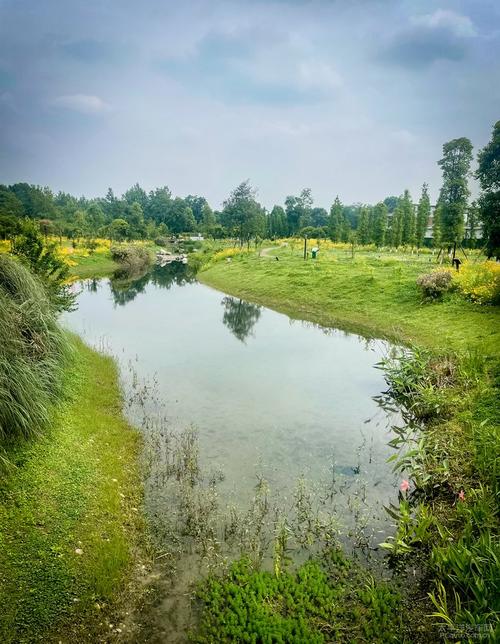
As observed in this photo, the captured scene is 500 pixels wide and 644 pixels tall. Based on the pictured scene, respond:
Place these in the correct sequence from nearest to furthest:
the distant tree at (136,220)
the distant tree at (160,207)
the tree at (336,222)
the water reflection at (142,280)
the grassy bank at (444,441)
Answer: the grassy bank at (444,441) → the water reflection at (142,280) → the tree at (336,222) → the distant tree at (136,220) → the distant tree at (160,207)

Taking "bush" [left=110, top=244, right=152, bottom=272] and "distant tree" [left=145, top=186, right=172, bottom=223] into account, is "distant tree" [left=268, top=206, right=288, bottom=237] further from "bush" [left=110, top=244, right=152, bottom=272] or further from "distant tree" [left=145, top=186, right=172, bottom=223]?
"bush" [left=110, top=244, right=152, bottom=272]

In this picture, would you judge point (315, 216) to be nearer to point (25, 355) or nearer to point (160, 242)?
point (160, 242)

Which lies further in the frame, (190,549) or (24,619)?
(190,549)

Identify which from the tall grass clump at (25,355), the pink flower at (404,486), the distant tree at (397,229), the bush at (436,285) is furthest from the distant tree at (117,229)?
the pink flower at (404,486)

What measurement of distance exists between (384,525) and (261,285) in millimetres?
26608

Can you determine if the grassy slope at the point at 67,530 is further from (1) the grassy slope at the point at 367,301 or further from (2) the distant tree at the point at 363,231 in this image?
(2) the distant tree at the point at 363,231

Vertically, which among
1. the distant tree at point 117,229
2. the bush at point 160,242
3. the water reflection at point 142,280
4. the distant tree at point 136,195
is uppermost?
the distant tree at point 136,195

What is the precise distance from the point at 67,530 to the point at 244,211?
2169 inches

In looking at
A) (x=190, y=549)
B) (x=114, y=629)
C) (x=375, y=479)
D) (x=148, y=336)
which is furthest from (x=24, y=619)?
(x=148, y=336)

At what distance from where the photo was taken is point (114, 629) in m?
5.14

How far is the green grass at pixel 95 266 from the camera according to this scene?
44875 mm

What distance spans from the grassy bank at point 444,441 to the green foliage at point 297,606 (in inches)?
19.0

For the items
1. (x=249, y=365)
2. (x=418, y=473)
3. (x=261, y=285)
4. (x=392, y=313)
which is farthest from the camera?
(x=261, y=285)

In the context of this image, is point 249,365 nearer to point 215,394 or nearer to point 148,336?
point 215,394
